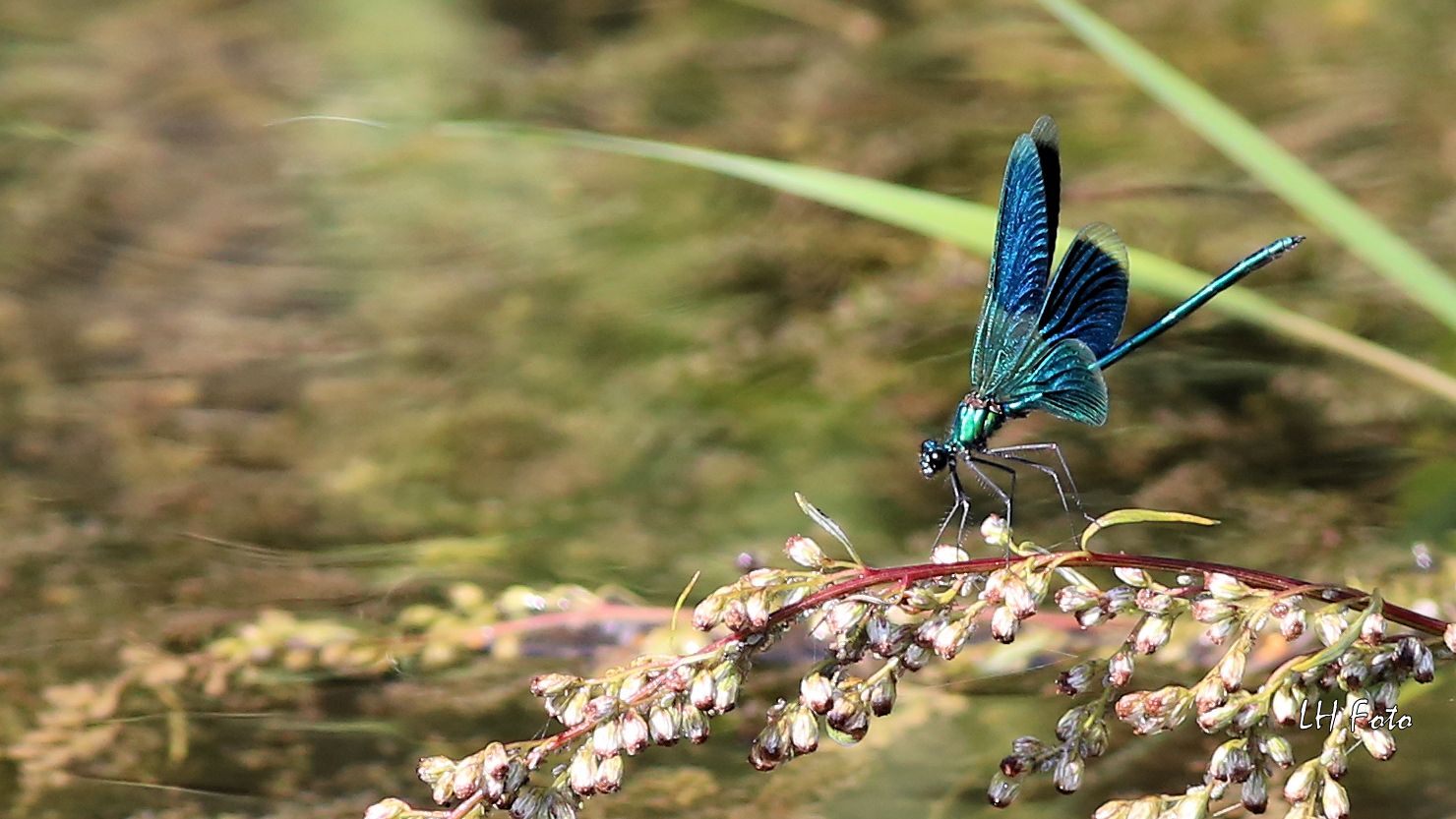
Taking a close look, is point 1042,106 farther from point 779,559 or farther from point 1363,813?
point 1363,813

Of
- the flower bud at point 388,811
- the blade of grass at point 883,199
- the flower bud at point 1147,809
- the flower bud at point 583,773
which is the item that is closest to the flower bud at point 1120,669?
the flower bud at point 1147,809

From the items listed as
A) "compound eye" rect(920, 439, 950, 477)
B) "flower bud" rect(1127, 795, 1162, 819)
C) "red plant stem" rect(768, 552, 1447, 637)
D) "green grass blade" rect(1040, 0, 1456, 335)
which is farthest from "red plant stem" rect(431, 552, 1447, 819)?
"green grass blade" rect(1040, 0, 1456, 335)

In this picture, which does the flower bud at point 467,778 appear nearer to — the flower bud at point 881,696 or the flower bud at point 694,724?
the flower bud at point 694,724

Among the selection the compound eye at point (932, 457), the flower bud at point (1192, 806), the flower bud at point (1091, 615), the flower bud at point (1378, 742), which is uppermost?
the compound eye at point (932, 457)

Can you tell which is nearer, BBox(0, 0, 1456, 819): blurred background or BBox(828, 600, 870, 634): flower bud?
BBox(828, 600, 870, 634): flower bud

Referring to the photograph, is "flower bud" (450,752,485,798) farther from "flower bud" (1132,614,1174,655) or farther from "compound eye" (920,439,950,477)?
"compound eye" (920,439,950,477)

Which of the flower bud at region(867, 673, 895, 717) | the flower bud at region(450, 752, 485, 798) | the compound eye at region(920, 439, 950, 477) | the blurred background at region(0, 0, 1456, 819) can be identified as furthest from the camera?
the blurred background at region(0, 0, 1456, 819)

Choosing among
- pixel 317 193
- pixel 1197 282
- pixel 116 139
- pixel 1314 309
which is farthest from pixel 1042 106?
pixel 116 139

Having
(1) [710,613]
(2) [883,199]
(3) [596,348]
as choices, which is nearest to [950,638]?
(1) [710,613]

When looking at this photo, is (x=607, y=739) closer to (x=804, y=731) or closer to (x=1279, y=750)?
(x=804, y=731)
